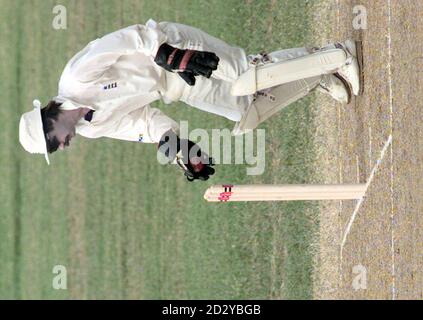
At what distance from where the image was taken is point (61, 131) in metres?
5.16

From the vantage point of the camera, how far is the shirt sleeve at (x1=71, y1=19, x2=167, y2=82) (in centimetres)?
502

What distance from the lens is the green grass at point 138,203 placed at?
7.53 metres

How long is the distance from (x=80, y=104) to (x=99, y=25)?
17.5 feet

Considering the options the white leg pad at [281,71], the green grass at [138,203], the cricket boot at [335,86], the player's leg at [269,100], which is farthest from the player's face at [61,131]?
the green grass at [138,203]

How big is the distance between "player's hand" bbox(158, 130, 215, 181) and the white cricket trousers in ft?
1.50

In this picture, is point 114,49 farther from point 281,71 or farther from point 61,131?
point 281,71

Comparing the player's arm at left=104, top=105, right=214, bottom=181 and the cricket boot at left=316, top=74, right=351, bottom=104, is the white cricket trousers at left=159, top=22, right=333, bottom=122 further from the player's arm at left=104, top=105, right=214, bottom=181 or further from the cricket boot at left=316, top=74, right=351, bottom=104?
the player's arm at left=104, top=105, right=214, bottom=181

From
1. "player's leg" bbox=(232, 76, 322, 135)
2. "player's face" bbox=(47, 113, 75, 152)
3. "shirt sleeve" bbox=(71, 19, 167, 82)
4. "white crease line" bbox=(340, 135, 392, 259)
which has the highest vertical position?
"shirt sleeve" bbox=(71, 19, 167, 82)

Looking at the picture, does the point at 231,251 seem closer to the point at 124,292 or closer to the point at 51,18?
the point at 124,292

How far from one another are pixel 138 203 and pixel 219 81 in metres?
3.91

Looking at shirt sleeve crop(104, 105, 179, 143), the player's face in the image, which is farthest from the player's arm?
the player's face

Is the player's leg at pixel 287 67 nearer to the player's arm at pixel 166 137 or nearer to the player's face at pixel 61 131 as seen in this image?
the player's arm at pixel 166 137

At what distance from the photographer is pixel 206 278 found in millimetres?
8297

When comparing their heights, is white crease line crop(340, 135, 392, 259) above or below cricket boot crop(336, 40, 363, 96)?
below
